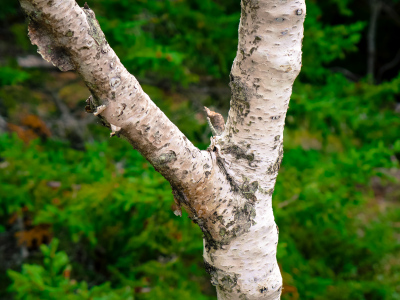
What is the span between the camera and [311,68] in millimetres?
2795

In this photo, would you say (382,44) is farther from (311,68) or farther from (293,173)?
(293,173)

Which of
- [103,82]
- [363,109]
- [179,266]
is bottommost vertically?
[179,266]

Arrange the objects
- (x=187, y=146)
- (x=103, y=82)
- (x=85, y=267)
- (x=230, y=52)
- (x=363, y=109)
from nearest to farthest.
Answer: (x=103, y=82) → (x=187, y=146) → (x=363, y=109) → (x=230, y=52) → (x=85, y=267)

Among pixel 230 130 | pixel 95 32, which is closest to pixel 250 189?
pixel 230 130

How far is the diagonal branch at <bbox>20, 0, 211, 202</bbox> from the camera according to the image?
695 mm

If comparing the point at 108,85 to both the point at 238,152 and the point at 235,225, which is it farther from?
the point at 235,225

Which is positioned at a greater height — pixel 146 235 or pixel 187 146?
pixel 187 146

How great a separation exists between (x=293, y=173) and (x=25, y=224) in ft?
9.23

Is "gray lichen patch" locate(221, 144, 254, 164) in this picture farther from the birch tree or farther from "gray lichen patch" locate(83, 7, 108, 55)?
"gray lichen patch" locate(83, 7, 108, 55)

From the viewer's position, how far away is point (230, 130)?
113cm

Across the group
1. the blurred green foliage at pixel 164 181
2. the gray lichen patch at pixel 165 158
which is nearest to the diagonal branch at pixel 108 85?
the gray lichen patch at pixel 165 158

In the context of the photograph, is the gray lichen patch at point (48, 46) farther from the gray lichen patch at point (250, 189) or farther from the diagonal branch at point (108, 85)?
the gray lichen patch at point (250, 189)

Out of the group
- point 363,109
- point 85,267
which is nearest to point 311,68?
point 363,109

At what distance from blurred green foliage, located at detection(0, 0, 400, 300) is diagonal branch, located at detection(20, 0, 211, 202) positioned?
2.90 feet
